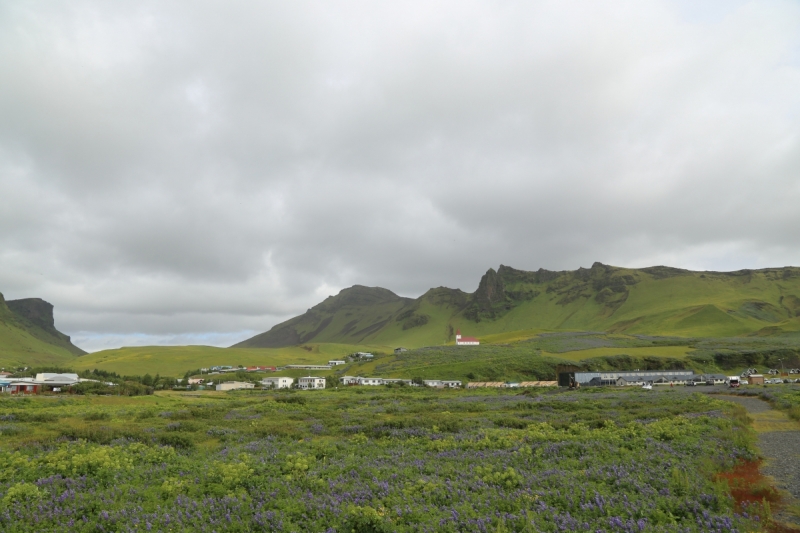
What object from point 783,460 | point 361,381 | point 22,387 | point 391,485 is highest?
point 391,485

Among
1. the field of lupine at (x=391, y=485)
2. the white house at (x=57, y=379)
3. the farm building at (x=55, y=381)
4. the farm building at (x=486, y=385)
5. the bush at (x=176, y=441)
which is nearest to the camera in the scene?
the field of lupine at (x=391, y=485)

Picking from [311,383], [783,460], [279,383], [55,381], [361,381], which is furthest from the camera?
[279,383]

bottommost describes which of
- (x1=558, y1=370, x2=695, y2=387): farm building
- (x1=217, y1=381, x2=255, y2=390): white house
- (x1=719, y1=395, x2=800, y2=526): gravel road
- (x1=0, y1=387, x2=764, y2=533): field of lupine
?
(x1=217, y1=381, x2=255, y2=390): white house

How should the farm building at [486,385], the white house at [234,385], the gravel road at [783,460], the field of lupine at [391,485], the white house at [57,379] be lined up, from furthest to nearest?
the white house at [234,385], the farm building at [486,385], the white house at [57,379], the gravel road at [783,460], the field of lupine at [391,485]

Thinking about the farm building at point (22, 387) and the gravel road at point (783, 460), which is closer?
the gravel road at point (783, 460)

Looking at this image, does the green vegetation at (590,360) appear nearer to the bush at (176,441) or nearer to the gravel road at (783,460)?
the gravel road at (783,460)

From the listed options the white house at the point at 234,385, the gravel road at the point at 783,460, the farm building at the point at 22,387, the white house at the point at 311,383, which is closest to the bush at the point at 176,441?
the gravel road at the point at 783,460

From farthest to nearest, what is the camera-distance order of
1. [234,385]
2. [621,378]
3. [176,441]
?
1. [234,385]
2. [621,378]
3. [176,441]

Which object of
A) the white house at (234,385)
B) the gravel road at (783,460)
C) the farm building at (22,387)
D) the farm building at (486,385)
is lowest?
the white house at (234,385)

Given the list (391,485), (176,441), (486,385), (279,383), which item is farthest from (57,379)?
(391,485)

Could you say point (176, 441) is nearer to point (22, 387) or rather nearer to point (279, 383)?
point (22, 387)

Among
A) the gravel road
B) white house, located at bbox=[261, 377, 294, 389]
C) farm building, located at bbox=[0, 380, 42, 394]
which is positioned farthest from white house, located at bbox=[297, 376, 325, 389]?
the gravel road

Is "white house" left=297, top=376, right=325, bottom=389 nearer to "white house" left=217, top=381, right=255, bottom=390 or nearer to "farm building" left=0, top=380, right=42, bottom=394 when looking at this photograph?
"white house" left=217, top=381, right=255, bottom=390

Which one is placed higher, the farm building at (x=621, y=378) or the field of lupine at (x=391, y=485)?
the field of lupine at (x=391, y=485)
